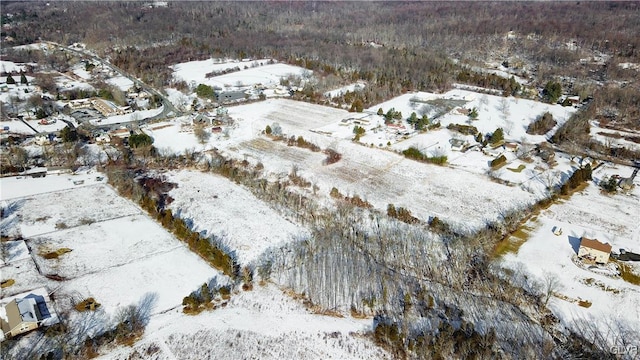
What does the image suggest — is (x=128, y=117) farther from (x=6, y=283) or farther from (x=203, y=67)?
(x=6, y=283)

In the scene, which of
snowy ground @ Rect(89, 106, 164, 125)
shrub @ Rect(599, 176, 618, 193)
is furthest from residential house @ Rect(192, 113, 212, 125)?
shrub @ Rect(599, 176, 618, 193)

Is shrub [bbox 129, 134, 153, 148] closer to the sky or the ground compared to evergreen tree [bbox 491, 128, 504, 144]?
closer to the sky

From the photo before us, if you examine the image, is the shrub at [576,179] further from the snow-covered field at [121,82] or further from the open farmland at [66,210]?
the snow-covered field at [121,82]

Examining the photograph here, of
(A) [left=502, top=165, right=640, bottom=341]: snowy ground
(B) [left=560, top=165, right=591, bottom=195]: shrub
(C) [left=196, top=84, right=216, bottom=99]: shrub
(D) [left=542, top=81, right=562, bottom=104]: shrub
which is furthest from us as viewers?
(C) [left=196, top=84, right=216, bottom=99]: shrub

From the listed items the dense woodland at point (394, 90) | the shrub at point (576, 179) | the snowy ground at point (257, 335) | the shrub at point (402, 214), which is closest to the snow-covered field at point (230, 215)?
the dense woodland at point (394, 90)

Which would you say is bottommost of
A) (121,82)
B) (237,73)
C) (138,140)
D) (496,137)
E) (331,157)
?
(237,73)

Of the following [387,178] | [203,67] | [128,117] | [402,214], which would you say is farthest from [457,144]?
[203,67]

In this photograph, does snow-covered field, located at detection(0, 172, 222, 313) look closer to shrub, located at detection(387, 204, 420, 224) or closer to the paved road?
shrub, located at detection(387, 204, 420, 224)
